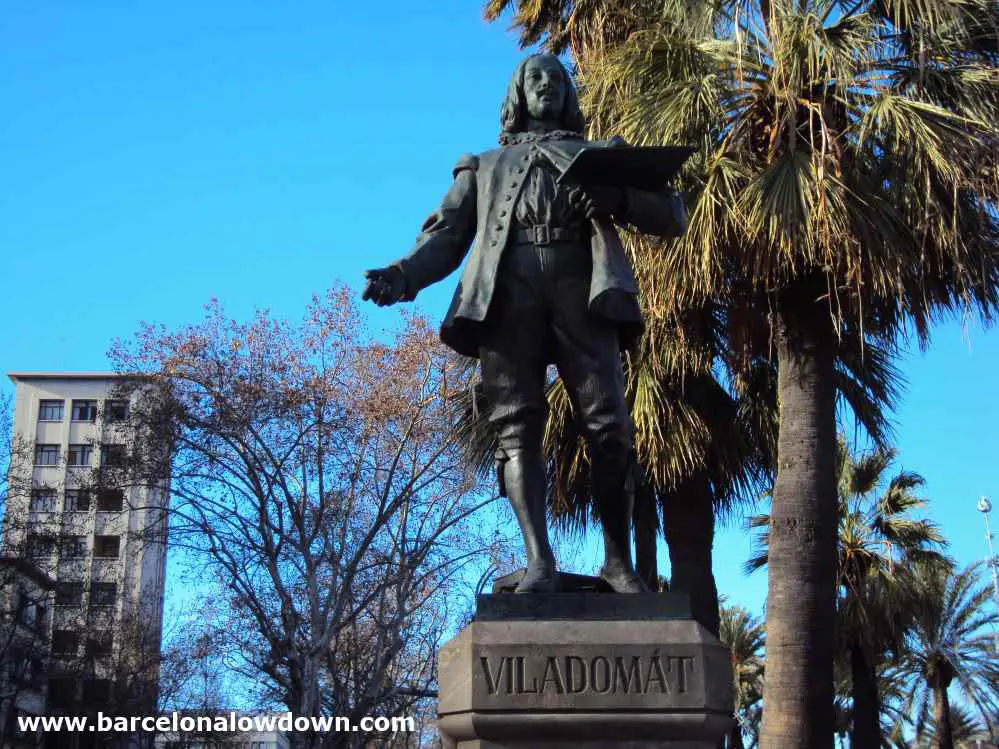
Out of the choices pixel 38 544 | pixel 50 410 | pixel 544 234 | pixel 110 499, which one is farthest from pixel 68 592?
pixel 50 410

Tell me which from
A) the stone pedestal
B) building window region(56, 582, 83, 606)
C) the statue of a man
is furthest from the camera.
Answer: building window region(56, 582, 83, 606)

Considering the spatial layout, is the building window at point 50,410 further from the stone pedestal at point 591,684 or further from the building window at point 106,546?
the stone pedestal at point 591,684

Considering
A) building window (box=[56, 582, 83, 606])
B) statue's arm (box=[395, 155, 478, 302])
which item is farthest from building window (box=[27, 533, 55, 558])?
statue's arm (box=[395, 155, 478, 302])

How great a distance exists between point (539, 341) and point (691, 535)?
828cm

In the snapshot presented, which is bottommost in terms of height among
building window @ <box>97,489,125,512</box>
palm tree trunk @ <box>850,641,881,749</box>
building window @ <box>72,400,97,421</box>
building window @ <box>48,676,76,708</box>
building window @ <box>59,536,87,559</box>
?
palm tree trunk @ <box>850,641,881,749</box>

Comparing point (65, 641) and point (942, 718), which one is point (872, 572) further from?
point (65, 641)

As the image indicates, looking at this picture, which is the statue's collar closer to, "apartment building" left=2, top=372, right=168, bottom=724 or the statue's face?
the statue's face

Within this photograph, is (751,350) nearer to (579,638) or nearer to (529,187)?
(529,187)

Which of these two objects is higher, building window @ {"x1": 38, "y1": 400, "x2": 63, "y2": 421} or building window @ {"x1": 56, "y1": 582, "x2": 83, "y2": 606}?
building window @ {"x1": 38, "y1": 400, "x2": 63, "y2": 421}

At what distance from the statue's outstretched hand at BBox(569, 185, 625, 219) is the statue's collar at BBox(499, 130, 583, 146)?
0.38 m

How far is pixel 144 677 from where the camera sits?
31453 mm

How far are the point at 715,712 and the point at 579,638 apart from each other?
1.72 ft

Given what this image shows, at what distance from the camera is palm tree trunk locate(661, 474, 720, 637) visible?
483 inches

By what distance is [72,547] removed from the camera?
29.4 meters
